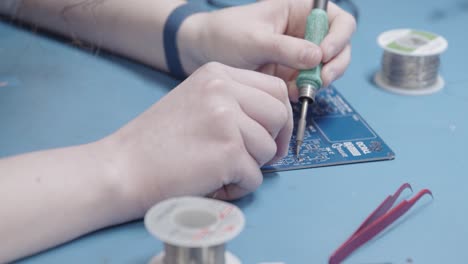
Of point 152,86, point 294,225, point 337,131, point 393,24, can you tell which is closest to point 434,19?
point 393,24

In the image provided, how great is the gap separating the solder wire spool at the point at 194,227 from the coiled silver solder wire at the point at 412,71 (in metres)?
0.54

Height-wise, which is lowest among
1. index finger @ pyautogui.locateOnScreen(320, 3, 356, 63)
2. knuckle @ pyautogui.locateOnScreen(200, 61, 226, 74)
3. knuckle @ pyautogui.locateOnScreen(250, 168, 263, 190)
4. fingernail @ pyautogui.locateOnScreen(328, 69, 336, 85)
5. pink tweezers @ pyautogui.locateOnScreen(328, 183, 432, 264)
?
pink tweezers @ pyautogui.locateOnScreen(328, 183, 432, 264)

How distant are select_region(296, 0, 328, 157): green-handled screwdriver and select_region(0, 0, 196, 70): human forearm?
0.80 ft

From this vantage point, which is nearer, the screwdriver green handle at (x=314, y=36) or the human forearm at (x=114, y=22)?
the screwdriver green handle at (x=314, y=36)

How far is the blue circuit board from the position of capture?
2.46ft

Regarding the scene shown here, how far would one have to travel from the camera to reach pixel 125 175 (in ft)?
2.07

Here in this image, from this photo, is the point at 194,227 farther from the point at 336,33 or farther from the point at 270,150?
the point at 336,33

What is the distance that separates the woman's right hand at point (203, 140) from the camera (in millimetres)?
622

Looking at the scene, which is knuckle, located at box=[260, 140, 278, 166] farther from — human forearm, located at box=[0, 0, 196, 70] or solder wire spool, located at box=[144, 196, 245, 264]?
human forearm, located at box=[0, 0, 196, 70]

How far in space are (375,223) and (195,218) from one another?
22 cm

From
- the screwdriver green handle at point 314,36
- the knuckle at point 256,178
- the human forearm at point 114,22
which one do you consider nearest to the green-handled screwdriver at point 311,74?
the screwdriver green handle at point 314,36

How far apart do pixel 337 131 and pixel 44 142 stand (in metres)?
0.40

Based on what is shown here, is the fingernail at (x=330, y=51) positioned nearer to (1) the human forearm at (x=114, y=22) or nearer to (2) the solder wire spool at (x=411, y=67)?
(2) the solder wire spool at (x=411, y=67)

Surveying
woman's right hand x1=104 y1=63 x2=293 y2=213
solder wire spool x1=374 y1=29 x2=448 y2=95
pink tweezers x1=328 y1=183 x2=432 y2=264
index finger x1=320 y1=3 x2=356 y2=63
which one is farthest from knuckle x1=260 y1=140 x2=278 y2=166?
solder wire spool x1=374 y1=29 x2=448 y2=95
